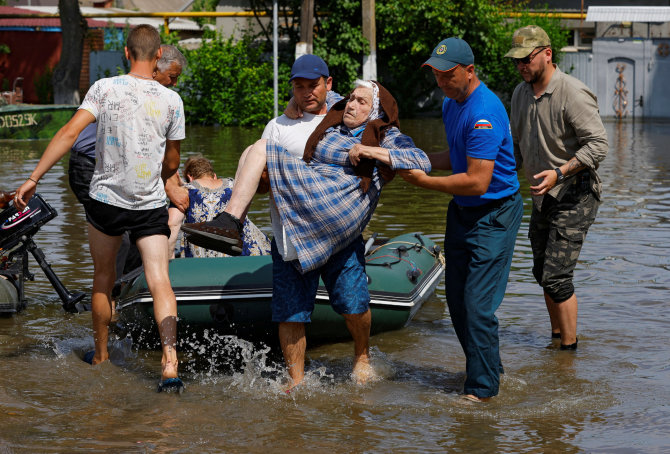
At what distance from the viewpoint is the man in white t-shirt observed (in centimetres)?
494

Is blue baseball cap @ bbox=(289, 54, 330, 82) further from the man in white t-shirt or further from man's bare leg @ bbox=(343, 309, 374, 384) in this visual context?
man's bare leg @ bbox=(343, 309, 374, 384)

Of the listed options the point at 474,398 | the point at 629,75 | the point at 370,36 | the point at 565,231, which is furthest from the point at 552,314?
the point at 629,75

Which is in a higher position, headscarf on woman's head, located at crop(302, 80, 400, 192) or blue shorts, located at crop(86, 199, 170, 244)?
headscarf on woman's head, located at crop(302, 80, 400, 192)

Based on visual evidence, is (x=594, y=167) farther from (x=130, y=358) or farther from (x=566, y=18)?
(x=566, y=18)

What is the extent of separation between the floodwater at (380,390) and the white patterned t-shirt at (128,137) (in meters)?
1.01

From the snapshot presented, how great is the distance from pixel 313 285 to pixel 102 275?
115 cm

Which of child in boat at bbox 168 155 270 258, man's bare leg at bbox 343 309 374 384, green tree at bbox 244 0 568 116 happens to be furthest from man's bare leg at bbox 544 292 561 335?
green tree at bbox 244 0 568 116

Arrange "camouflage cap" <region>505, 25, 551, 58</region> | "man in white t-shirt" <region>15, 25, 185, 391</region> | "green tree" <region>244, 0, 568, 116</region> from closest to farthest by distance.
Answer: "man in white t-shirt" <region>15, 25, 185, 391</region>, "camouflage cap" <region>505, 25, 551, 58</region>, "green tree" <region>244, 0, 568, 116</region>

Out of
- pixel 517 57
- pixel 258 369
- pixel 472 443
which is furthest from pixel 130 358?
pixel 517 57

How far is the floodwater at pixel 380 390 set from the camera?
438 centimetres

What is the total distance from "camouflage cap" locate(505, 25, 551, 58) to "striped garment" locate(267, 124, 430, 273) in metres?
1.03

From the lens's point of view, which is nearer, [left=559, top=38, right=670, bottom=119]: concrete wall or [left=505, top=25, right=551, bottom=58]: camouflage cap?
[left=505, top=25, right=551, bottom=58]: camouflage cap

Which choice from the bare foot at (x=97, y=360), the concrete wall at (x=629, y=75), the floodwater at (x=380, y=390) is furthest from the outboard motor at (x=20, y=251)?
the concrete wall at (x=629, y=75)

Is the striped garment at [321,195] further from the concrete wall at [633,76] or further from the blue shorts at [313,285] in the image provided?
the concrete wall at [633,76]
